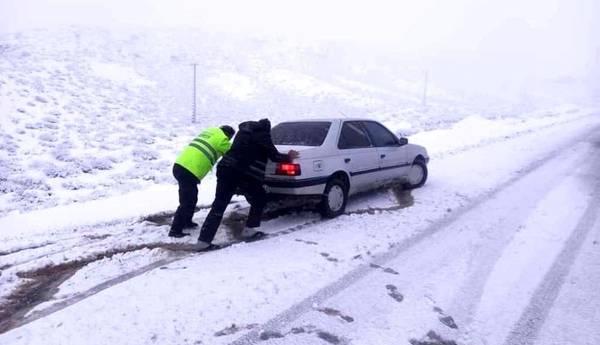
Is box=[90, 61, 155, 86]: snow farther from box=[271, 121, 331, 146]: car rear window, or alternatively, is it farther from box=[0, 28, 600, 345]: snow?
box=[271, 121, 331, 146]: car rear window

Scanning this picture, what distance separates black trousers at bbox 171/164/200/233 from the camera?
551 cm

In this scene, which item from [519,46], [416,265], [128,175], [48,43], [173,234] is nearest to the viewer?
[416,265]

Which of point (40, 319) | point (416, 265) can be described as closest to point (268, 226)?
point (416, 265)

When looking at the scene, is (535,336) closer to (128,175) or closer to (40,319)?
(40,319)

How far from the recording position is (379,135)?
24.9 feet

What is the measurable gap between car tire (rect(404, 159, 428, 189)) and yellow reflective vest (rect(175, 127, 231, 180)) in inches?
162

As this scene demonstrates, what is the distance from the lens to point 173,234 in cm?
565

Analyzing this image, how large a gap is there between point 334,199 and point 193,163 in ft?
7.11

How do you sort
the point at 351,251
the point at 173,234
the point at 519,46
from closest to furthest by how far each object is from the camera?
the point at 351,251
the point at 173,234
the point at 519,46

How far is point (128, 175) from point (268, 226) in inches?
204

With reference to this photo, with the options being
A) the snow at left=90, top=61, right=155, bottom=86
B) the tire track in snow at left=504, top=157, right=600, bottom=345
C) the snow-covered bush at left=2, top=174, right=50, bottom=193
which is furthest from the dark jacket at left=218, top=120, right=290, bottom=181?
the snow at left=90, top=61, right=155, bottom=86

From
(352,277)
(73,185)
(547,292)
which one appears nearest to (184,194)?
(352,277)

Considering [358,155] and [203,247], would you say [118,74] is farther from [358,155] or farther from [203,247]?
[203,247]

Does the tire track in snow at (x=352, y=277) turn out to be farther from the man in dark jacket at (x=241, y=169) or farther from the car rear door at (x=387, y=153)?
the man in dark jacket at (x=241, y=169)
